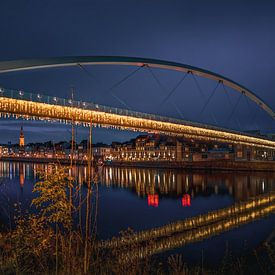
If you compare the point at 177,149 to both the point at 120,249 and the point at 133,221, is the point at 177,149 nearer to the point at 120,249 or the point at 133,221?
the point at 133,221

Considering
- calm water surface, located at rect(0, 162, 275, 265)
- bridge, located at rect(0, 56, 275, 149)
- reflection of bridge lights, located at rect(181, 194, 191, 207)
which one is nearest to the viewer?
calm water surface, located at rect(0, 162, 275, 265)

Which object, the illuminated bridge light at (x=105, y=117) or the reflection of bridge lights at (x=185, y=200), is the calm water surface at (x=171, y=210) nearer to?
the reflection of bridge lights at (x=185, y=200)

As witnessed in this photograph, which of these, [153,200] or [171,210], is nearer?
[171,210]

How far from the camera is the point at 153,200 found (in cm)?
2791

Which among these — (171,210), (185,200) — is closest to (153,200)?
(185,200)

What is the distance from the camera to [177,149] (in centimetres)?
8956

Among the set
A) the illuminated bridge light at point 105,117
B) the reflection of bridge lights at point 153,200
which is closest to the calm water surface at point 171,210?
the reflection of bridge lights at point 153,200

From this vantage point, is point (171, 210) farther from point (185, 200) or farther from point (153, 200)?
point (153, 200)

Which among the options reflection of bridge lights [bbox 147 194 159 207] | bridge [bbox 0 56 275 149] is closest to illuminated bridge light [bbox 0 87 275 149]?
bridge [bbox 0 56 275 149]

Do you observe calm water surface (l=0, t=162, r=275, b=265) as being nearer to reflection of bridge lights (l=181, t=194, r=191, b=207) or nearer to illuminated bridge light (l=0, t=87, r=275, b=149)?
reflection of bridge lights (l=181, t=194, r=191, b=207)

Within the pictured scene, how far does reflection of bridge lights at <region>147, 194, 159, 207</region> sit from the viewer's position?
84.9 feet

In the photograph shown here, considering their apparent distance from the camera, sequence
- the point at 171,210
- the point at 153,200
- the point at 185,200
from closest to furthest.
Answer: the point at 171,210 → the point at 185,200 → the point at 153,200

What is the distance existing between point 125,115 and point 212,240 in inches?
599

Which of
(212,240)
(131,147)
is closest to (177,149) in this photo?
(131,147)
